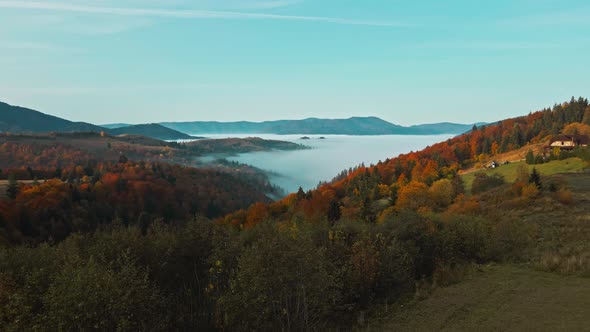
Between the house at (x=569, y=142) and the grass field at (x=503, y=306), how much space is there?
126 meters

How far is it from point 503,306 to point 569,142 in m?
137

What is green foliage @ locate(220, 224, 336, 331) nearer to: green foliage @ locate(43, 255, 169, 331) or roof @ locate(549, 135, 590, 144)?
green foliage @ locate(43, 255, 169, 331)

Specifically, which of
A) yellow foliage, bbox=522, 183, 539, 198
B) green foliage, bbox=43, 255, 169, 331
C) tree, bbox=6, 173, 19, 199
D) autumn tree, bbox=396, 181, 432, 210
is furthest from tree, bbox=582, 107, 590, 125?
tree, bbox=6, 173, 19, 199

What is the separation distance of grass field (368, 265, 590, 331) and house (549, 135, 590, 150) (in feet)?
414

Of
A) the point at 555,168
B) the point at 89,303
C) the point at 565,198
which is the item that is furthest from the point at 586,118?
the point at 89,303

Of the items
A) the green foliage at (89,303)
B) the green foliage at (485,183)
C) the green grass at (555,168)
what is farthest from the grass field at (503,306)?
the green grass at (555,168)

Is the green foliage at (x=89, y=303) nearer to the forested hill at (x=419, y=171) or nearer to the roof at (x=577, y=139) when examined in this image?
the forested hill at (x=419, y=171)

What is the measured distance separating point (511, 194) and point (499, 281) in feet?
187

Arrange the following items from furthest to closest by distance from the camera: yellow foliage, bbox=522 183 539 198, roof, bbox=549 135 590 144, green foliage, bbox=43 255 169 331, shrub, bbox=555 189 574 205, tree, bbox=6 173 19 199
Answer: tree, bbox=6 173 19 199, roof, bbox=549 135 590 144, yellow foliage, bbox=522 183 539 198, shrub, bbox=555 189 574 205, green foliage, bbox=43 255 169 331

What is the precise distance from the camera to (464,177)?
12469 cm

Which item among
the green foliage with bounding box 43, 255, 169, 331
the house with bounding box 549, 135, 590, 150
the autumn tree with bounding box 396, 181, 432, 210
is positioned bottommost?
the autumn tree with bounding box 396, 181, 432, 210

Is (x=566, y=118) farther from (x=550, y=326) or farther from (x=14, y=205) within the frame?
(x=14, y=205)

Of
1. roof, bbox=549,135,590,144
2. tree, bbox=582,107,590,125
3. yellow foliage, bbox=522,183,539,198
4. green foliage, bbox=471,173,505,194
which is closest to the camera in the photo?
yellow foliage, bbox=522,183,539,198

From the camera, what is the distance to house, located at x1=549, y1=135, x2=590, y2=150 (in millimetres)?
126938
